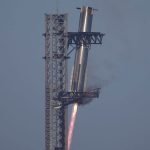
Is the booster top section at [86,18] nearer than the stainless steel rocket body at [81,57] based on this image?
Yes

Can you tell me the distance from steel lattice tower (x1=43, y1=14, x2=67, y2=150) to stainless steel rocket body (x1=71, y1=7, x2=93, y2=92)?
50.3 inches

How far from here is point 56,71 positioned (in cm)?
5419

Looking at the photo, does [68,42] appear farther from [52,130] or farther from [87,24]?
[52,130]

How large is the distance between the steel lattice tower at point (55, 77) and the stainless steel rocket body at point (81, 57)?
1278 mm

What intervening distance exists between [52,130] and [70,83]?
5.18 meters

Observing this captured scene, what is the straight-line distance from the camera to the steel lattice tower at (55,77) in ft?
176

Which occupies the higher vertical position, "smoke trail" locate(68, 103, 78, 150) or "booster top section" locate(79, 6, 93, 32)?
"booster top section" locate(79, 6, 93, 32)

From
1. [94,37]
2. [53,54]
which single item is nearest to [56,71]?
[53,54]

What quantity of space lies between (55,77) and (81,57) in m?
3.38

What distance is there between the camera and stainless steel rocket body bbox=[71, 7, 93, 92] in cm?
5416

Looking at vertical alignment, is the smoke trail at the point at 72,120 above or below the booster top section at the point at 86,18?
below

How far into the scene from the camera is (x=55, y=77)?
2138 inches

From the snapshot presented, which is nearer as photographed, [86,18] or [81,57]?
[86,18]

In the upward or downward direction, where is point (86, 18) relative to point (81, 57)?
upward
